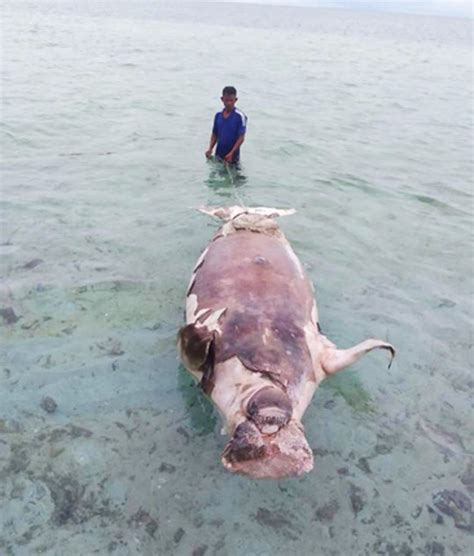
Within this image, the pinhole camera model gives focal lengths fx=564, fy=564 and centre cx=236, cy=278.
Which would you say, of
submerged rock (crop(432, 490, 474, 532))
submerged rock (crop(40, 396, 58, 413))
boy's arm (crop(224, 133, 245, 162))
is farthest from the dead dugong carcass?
boy's arm (crop(224, 133, 245, 162))

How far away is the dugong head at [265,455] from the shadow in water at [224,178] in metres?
7.00

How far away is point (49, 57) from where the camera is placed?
76.3 feet

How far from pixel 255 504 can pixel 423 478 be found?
1.52 meters

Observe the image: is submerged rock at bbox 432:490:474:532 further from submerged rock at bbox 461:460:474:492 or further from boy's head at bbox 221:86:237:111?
boy's head at bbox 221:86:237:111

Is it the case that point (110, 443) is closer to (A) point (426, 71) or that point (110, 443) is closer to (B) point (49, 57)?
(B) point (49, 57)

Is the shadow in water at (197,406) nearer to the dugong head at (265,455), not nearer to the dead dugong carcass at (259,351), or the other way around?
the dead dugong carcass at (259,351)

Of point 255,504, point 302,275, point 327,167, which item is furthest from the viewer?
point 327,167

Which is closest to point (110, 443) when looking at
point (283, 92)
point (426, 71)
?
point (283, 92)

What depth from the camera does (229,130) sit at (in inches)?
435

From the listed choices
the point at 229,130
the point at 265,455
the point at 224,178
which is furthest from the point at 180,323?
the point at 229,130

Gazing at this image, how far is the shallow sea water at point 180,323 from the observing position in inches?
171

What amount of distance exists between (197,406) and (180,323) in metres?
1.35

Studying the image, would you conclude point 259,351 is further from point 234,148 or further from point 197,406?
point 234,148

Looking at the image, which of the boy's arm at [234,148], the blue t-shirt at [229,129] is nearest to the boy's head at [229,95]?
the blue t-shirt at [229,129]
